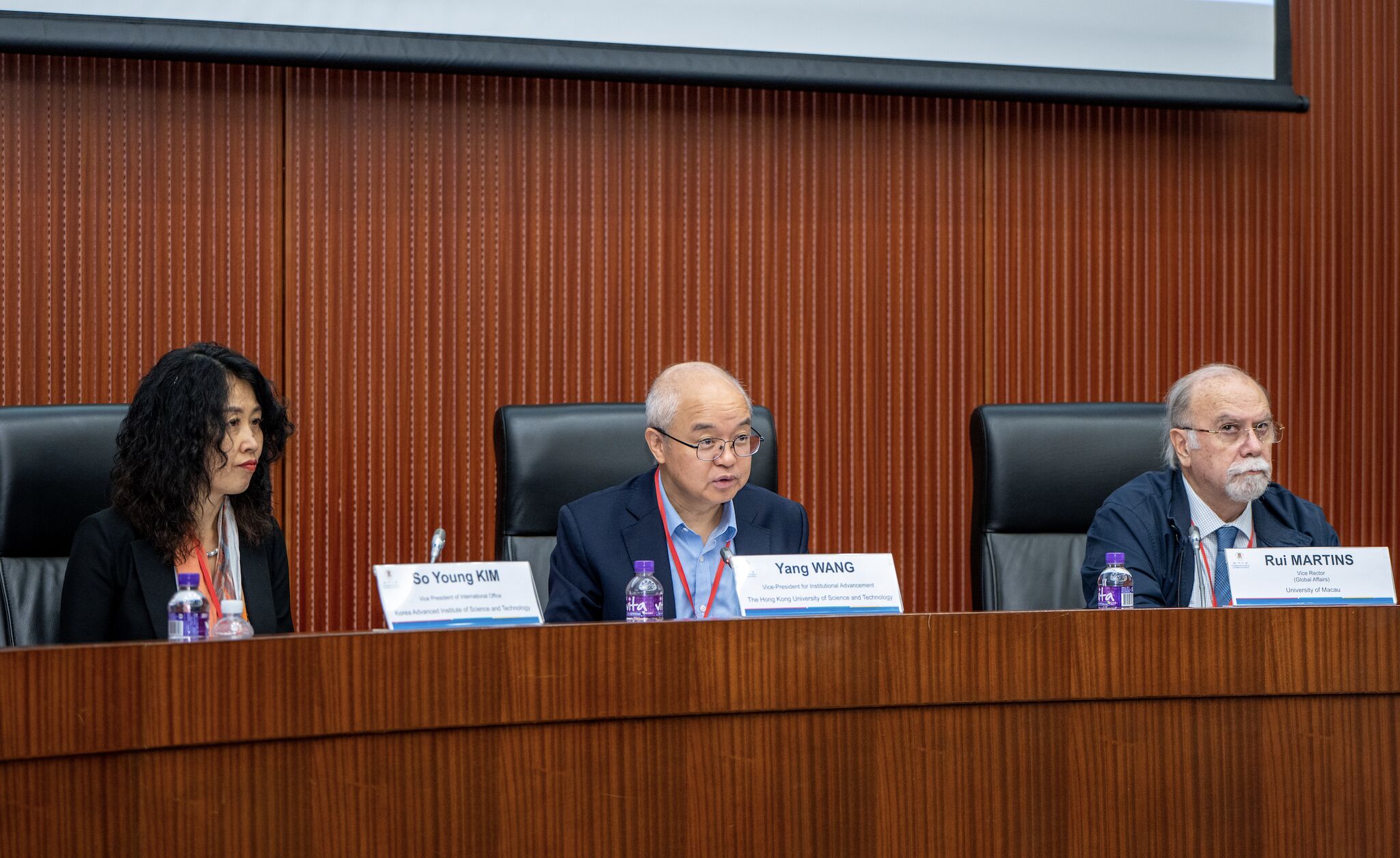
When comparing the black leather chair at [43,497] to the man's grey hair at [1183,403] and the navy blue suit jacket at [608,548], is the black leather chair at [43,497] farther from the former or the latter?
the man's grey hair at [1183,403]

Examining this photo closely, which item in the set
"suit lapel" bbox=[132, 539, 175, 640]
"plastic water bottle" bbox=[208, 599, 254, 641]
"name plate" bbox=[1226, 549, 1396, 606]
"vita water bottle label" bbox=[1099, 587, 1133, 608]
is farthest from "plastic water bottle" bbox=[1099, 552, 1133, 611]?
"suit lapel" bbox=[132, 539, 175, 640]

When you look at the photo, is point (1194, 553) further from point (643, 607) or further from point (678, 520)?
point (643, 607)

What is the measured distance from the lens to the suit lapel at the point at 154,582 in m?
2.07

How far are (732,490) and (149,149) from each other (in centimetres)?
165

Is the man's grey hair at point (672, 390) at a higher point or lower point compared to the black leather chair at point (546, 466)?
higher

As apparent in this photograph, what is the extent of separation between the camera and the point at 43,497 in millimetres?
2219

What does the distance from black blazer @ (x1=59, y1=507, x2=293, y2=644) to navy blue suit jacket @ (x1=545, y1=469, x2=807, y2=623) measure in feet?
2.05

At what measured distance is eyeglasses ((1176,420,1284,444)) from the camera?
2.41 metres

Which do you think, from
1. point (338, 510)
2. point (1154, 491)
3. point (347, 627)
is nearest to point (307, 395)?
point (338, 510)

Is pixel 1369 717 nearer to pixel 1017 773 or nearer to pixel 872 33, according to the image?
pixel 1017 773

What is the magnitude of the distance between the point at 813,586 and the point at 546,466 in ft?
2.74

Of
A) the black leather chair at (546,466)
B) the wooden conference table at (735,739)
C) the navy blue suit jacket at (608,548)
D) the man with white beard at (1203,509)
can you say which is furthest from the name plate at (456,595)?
the man with white beard at (1203,509)

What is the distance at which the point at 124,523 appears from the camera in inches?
83.5

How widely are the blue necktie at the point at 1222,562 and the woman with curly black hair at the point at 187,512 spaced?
5.41 feet
